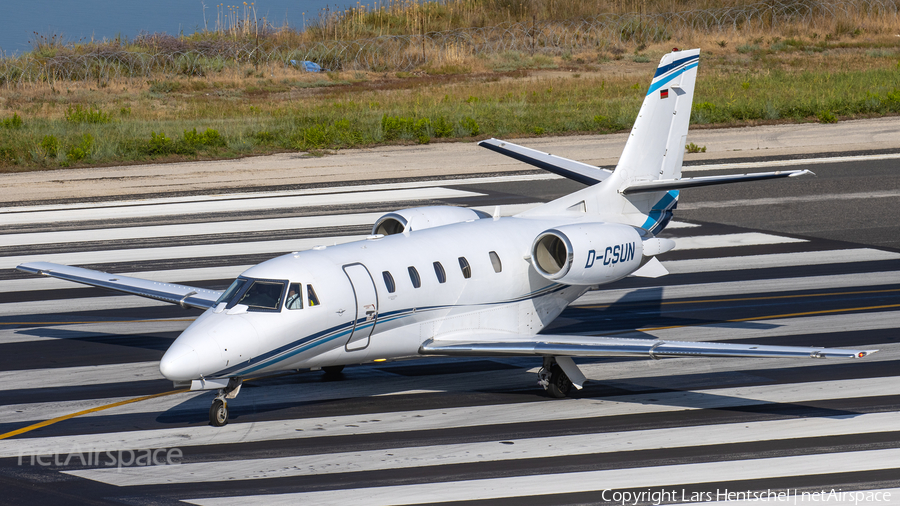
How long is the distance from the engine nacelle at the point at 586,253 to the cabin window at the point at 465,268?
3.47ft

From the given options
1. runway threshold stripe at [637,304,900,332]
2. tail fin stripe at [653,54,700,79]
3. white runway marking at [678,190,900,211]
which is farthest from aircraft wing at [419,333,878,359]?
white runway marking at [678,190,900,211]

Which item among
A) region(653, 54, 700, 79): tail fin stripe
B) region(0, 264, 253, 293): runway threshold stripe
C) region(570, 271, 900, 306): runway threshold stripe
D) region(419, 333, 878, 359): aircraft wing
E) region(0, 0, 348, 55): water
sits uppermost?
region(0, 0, 348, 55): water

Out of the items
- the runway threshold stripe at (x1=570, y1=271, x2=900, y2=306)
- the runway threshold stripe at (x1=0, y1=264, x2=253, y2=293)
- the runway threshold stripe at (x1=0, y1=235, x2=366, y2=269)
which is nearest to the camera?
the runway threshold stripe at (x1=570, y1=271, x2=900, y2=306)

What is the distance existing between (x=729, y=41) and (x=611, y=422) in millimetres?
53797

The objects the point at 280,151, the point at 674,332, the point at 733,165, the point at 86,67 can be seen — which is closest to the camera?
the point at 674,332

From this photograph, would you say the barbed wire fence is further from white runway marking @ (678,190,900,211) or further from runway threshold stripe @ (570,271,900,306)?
runway threshold stripe @ (570,271,900,306)

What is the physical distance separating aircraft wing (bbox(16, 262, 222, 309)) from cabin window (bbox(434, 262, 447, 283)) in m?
3.51

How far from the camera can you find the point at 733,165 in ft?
103

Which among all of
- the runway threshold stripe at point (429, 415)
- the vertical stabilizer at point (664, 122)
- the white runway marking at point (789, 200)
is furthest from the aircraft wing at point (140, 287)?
the white runway marking at point (789, 200)

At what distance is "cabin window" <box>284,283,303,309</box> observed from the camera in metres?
12.0

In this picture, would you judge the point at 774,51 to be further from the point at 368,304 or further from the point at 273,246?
the point at 368,304

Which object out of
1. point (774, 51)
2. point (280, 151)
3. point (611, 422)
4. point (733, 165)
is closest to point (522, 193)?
point (733, 165)

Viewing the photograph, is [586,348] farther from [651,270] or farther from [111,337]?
[111,337]

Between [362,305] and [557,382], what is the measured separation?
3.04m
